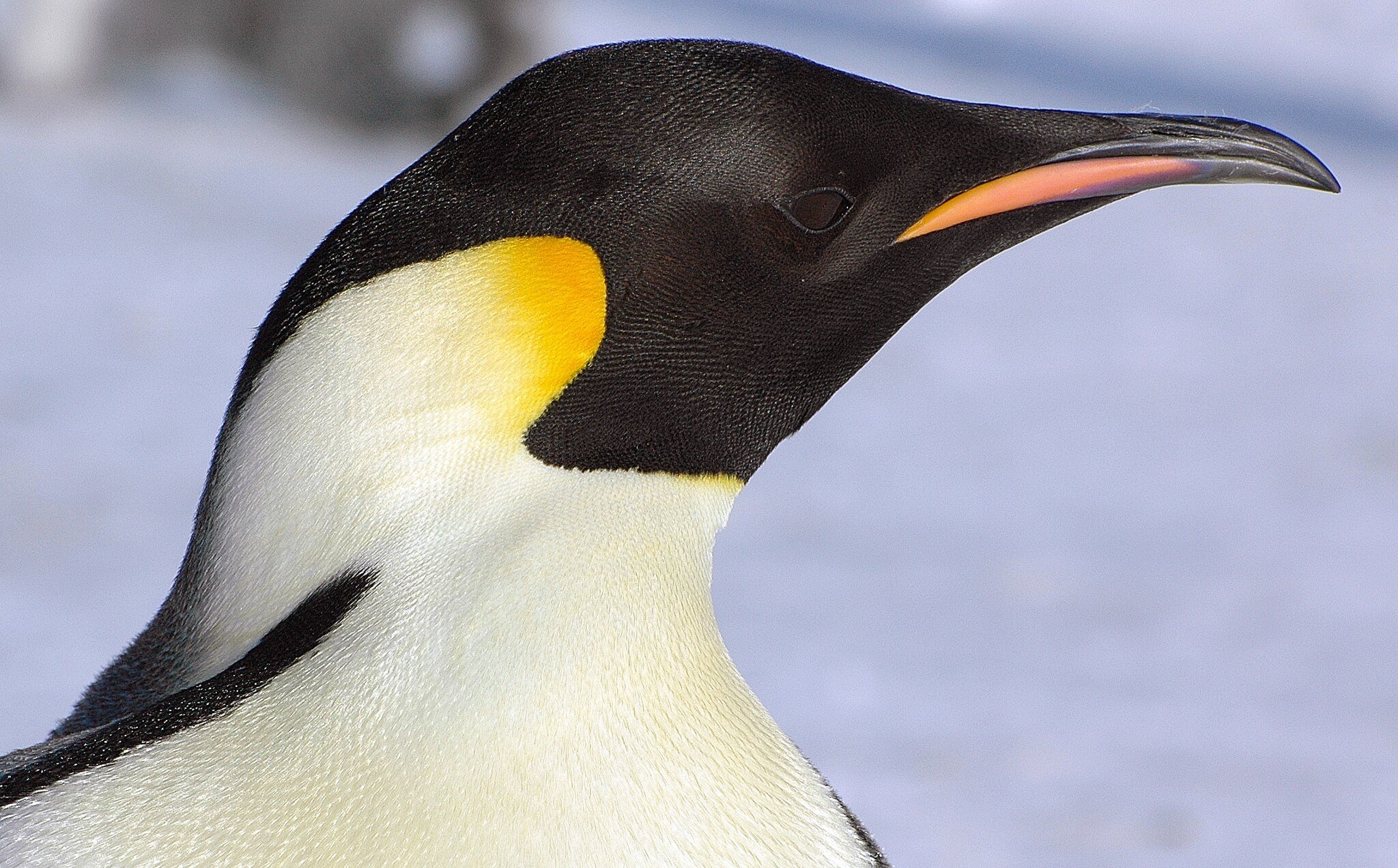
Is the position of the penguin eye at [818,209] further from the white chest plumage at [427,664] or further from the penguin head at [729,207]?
the white chest plumage at [427,664]

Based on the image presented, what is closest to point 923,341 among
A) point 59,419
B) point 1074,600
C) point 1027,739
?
point 1074,600

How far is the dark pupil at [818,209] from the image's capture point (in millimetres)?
780

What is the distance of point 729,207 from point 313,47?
4.25 meters

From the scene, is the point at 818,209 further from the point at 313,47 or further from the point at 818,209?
the point at 313,47

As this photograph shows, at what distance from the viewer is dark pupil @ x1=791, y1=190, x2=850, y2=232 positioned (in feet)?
2.56

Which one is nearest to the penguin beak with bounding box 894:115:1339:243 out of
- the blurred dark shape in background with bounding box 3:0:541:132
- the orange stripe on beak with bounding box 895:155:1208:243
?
the orange stripe on beak with bounding box 895:155:1208:243

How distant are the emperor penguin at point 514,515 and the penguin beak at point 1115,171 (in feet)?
0.15

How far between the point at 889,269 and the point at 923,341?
10.1ft

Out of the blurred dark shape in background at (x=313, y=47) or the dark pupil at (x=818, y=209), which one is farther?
the blurred dark shape in background at (x=313, y=47)

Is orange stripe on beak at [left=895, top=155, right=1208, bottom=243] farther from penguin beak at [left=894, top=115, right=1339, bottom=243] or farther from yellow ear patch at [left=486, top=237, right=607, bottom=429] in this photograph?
yellow ear patch at [left=486, top=237, right=607, bottom=429]

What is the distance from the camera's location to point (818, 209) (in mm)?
789

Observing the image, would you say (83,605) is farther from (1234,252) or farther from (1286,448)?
(1234,252)

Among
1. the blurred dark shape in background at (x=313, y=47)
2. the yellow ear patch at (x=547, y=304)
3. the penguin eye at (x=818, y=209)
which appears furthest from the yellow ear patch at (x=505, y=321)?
the blurred dark shape in background at (x=313, y=47)

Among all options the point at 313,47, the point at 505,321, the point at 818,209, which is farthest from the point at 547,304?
the point at 313,47
